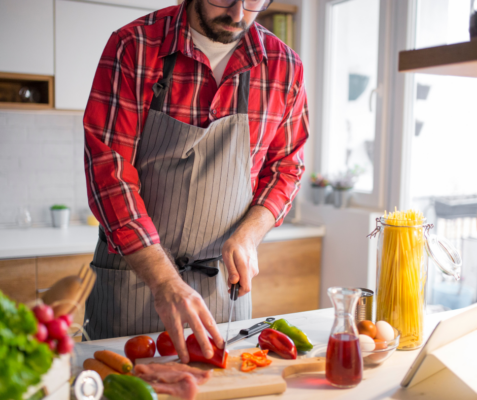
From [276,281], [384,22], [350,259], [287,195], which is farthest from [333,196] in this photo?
[287,195]

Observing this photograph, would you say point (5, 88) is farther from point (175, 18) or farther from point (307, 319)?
point (307, 319)

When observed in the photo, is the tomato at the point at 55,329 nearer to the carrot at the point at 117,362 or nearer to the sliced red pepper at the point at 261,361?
the carrot at the point at 117,362

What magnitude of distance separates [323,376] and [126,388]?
14.9 inches

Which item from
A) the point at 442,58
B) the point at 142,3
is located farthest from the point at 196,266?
the point at 142,3

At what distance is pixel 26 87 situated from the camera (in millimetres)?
2463

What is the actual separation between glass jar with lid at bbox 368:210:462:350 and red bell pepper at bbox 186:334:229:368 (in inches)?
15.6

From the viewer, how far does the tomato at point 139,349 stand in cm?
97

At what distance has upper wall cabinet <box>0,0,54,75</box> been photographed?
229cm

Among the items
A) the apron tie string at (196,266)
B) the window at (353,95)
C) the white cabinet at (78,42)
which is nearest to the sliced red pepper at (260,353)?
the apron tie string at (196,266)

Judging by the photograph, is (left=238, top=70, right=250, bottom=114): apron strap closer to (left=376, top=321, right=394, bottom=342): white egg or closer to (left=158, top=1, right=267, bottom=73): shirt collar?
(left=158, top=1, right=267, bottom=73): shirt collar

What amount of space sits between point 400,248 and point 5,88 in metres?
2.33

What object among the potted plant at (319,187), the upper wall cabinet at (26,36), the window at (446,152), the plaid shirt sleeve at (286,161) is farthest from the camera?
the potted plant at (319,187)

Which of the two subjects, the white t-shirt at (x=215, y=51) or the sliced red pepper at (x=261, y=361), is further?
the white t-shirt at (x=215, y=51)

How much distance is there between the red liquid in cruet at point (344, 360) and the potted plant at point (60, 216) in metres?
2.14
